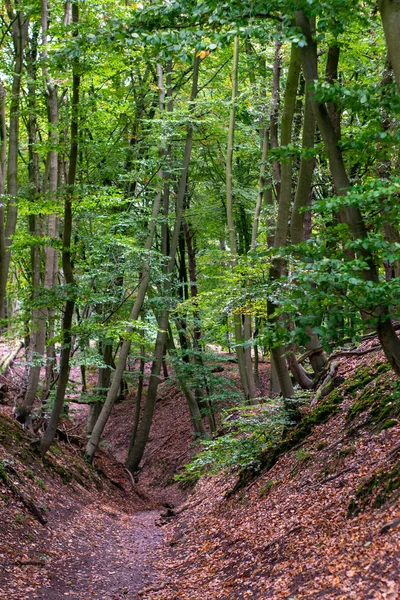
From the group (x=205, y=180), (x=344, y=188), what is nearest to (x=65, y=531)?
(x=344, y=188)

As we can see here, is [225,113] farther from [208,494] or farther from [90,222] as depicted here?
[208,494]

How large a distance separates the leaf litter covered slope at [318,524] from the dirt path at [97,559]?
47 centimetres

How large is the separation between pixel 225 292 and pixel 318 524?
374 cm

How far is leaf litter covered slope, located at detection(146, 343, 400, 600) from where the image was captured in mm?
4664

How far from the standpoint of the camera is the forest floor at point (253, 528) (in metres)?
5.03

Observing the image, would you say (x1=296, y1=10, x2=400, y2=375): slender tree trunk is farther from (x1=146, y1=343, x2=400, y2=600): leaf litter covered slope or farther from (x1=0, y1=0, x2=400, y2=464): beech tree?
(x1=146, y1=343, x2=400, y2=600): leaf litter covered slope

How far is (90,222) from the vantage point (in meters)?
12.3

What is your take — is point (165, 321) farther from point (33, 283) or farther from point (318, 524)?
point (318, 524)

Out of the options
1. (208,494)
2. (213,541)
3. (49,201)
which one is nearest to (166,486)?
(208,494)

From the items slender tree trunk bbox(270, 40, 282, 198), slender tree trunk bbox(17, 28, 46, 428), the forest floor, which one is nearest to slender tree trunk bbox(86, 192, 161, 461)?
the forest floor

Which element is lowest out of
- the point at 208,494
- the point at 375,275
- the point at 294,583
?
the point at 208,494

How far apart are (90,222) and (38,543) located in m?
6.85

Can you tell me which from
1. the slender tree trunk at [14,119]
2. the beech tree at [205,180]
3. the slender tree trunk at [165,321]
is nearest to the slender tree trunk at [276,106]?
the beech tree at [205,180]

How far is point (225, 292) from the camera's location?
28.2 ft
